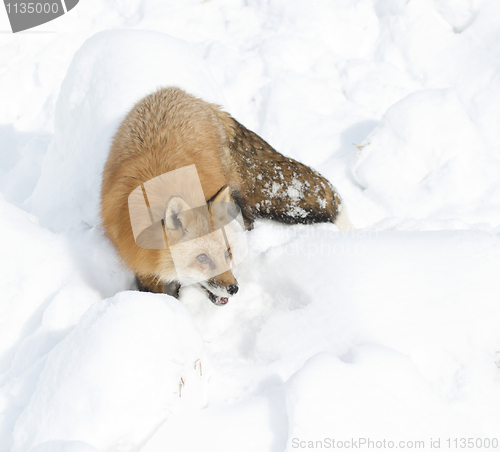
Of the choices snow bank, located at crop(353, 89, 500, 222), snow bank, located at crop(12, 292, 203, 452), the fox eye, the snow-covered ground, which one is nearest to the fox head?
the fox eye

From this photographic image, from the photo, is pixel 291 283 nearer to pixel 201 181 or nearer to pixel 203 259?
pixel 203 259

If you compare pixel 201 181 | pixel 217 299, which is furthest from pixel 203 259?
pixel 201 181

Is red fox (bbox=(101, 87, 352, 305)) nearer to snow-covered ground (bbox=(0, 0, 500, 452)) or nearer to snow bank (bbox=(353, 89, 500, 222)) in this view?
snow-covered ground (bbox=(0, 0, 500, 452))

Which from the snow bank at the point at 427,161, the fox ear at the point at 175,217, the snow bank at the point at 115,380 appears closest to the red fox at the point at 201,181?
the fox ear at the point at 175,217

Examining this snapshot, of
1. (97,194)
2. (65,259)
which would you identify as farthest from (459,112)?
(65,259)

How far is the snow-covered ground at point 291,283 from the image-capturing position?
1.84 meters

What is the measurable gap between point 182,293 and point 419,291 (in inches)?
74.5

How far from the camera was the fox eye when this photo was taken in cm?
279

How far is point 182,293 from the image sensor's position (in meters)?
3.23

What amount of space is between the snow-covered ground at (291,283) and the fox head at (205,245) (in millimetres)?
267

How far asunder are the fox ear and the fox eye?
0.23 meters

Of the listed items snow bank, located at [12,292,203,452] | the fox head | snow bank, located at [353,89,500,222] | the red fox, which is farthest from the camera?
snow bank, located at [353,89,500,222]

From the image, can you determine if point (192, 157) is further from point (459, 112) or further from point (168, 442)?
point (459, 112)

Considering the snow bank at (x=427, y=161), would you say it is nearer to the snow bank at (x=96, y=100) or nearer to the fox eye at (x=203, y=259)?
the snow bank at (x=96, y=100)
